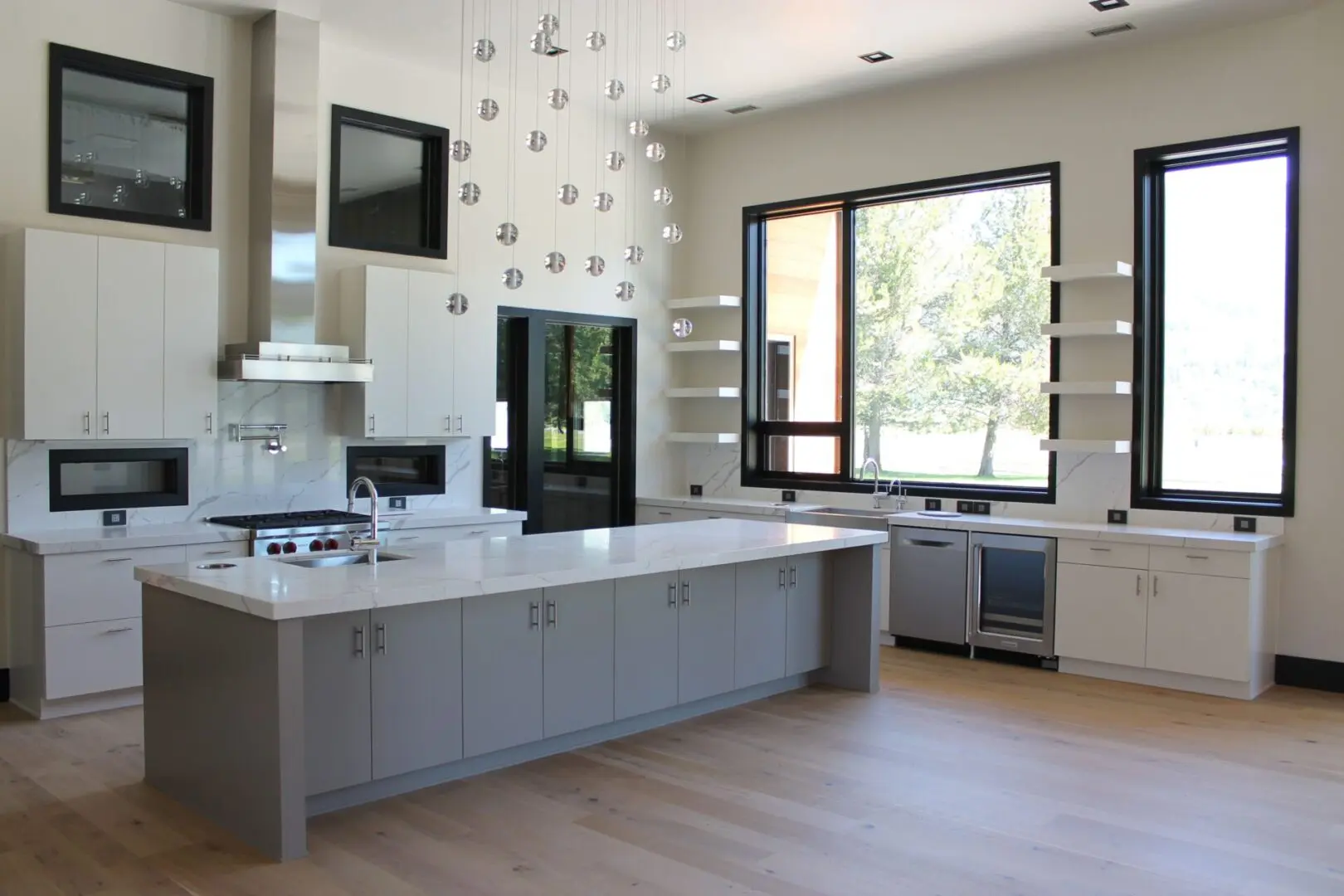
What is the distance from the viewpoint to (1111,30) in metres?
6.23

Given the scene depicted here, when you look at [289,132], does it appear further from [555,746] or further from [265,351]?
[555,746]

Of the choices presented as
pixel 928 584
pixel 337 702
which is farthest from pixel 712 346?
pixel 337 702

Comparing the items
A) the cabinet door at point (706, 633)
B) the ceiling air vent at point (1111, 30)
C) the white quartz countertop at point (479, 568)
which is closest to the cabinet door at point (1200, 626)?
the white quartz countertop at point (479, 568)

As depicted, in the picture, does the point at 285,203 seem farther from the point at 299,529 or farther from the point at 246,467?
the point at 299,529

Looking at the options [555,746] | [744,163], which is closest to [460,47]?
[744,163]

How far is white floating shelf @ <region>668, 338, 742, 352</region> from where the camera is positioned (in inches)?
330

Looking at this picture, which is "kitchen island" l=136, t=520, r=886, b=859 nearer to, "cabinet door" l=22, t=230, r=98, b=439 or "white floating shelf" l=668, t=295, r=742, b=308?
"cabinet door" l=22, t=230, r=98, b=439

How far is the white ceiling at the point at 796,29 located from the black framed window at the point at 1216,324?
83 centimetres

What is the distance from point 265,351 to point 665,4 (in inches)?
113

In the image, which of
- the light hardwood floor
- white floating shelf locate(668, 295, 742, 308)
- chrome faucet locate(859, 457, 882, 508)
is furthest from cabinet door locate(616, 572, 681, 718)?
white floating shelf locate(668, 295, 742, 308)

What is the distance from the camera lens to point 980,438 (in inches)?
287

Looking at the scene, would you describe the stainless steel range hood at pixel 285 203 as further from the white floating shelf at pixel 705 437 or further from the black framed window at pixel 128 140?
the white floating shelf at pixel 705 437

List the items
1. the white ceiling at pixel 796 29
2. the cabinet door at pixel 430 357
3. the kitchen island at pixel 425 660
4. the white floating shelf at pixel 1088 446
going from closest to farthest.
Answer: the kitchen island at pixel 425 660 → the white ceiling at pixel 796 29 → the white floating shelf at pixel 1088 446 → the cabinet door at pixel 430 357

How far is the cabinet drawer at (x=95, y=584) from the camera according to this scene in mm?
5188
